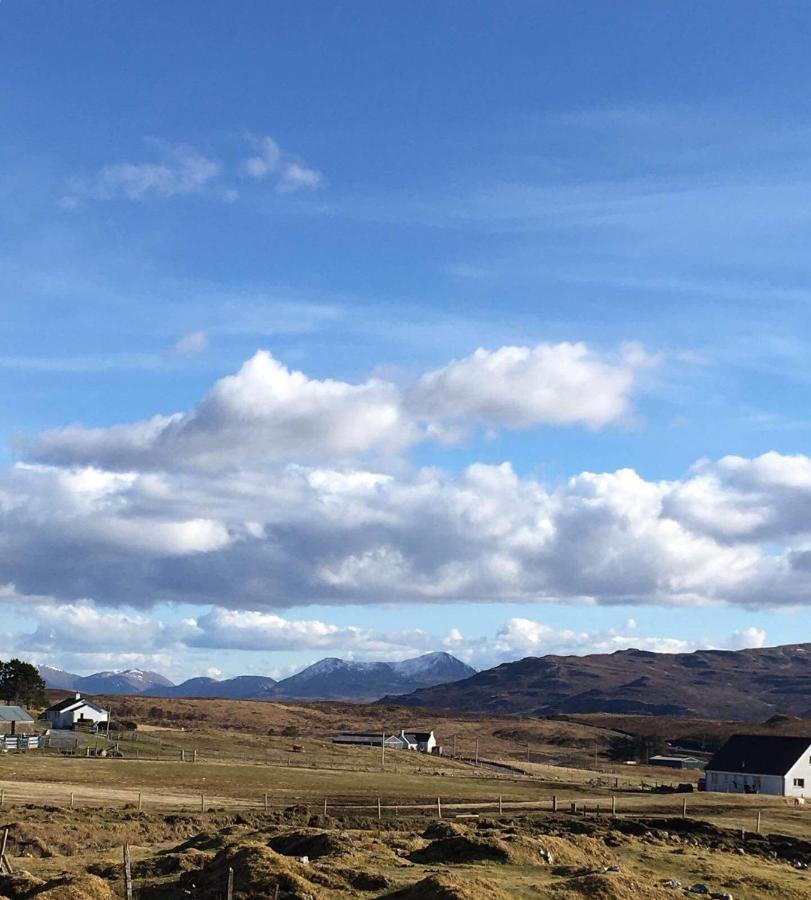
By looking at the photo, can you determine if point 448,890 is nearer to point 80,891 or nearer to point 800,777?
point 80,891

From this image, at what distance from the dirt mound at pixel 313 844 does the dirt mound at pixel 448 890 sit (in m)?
9.00

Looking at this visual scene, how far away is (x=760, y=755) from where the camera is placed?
383 ft

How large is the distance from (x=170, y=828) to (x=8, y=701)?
11939 centimetres

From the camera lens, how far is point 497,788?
106 meters

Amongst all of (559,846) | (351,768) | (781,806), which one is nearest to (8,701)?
(351,768)

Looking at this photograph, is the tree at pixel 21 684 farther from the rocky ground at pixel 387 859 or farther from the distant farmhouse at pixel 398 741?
the rocky ground at pixel 387 859

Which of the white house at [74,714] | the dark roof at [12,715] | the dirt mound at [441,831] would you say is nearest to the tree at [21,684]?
the white house at [74,714]

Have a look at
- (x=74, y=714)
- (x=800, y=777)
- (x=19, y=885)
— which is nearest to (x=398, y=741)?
(x=74, y=714)

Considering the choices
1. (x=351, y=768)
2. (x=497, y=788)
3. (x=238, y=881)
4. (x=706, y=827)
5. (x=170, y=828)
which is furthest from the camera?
(x=351, y=768)

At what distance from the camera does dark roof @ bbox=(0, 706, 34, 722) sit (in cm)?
13639

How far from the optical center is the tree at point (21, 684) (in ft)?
561

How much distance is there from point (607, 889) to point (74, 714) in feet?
444

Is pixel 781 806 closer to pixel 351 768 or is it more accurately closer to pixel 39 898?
pixel 351 768

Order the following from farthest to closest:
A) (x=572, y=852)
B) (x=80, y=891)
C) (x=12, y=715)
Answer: (x=12, y=715) < (x=572, y=852) < (x=80, y=891)
